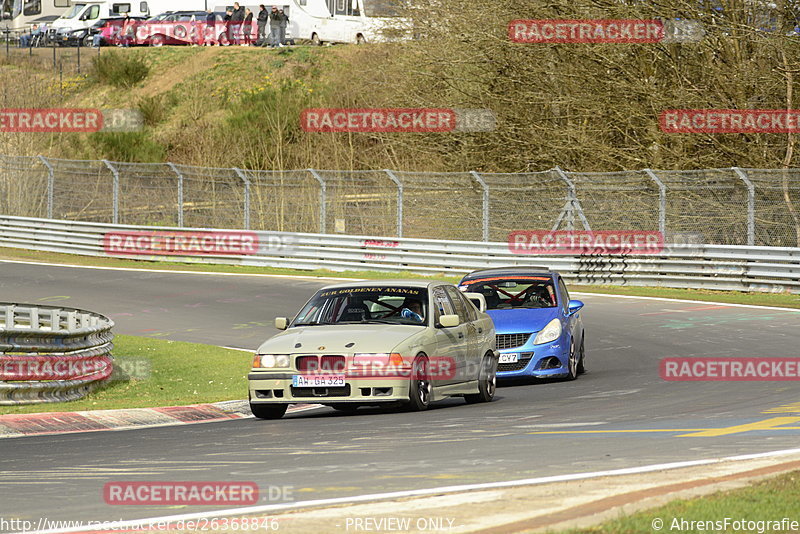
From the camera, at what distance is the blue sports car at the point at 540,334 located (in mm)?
15609

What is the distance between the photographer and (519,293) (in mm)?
16781

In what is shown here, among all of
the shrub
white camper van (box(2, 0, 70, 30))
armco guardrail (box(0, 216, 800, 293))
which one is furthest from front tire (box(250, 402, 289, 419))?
white camper van (box(2, 0, 70, 30))

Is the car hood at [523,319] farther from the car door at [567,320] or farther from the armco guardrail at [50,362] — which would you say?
the armco guardrail at [50,362]

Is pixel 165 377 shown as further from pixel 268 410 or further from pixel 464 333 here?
pixel 464 333

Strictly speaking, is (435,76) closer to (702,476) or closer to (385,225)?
(385,225)

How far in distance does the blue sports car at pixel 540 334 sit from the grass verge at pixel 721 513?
8661mm

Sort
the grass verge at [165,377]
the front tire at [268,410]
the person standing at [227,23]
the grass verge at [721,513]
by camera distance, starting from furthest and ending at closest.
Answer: the person standing at [227,23]
the grass verge at [165,377]
the front tire at [268,410]
the grass verge at [721,513]

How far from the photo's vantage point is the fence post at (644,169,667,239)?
89.4 ft

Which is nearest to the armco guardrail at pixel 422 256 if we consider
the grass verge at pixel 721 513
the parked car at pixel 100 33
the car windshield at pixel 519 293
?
the car windshield at pixel 519 293

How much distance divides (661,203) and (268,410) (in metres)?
16.8

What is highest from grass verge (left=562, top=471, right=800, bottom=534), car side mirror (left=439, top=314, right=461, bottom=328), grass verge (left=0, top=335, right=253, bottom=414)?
car side mirror (left=439, top=314, right=461, bottom=328)

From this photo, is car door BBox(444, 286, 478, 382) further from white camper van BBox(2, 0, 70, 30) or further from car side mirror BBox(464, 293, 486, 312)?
white camper van BBox(2, 0, 70, 30)

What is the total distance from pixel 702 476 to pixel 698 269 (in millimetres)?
20332

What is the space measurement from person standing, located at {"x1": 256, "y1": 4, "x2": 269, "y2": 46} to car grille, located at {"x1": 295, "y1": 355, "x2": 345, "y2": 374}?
57777mm
